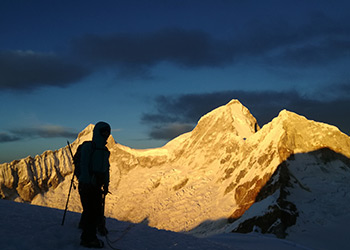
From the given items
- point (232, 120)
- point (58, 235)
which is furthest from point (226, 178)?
point (58, 235)

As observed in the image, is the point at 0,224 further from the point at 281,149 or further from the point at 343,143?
the point at 343,143

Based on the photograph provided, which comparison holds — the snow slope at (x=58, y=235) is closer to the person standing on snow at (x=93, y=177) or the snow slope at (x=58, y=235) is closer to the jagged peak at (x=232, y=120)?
the person standing on snow at (x=93, y=177)

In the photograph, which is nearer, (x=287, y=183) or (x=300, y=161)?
(x=287, y=183)

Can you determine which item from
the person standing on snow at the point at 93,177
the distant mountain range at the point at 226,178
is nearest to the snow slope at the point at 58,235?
the person standing on snow at the point at 93,177

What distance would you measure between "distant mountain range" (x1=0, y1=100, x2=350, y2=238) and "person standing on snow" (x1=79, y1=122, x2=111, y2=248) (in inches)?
718

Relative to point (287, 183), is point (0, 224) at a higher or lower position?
lower

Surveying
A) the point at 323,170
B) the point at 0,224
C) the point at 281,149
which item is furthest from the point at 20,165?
the point at 0,224

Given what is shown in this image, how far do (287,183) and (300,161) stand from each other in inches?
455

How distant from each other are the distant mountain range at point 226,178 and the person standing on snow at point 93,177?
1823cm

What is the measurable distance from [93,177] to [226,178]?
100.0 metres

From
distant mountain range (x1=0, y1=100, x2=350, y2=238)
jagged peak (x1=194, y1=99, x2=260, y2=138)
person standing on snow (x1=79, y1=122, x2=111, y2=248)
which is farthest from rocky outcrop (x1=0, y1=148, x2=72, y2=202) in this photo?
person standing on snow (x1=79, y1=122, x2=111, y2=248)

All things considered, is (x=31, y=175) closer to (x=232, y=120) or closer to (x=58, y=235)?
(x=232, y=120)

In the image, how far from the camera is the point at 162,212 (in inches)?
4158

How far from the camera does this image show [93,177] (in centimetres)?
829
